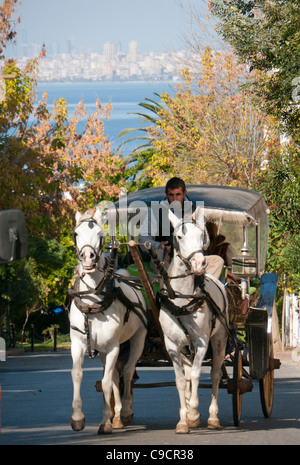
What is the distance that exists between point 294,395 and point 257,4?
8.92 m

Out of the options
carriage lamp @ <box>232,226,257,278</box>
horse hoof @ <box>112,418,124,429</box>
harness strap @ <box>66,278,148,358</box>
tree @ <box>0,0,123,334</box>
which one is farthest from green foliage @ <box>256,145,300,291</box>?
harness strap @ <box>66,278,148,358</box>

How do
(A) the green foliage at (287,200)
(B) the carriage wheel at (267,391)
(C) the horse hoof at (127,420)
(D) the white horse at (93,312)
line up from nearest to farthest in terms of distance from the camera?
1. (D) the white horse at (93,312)
2. (C) the horse hoof at (127,420)
3. (B) the carriage wheel at (267,391)
4. (A) the green foliage at (287,200)

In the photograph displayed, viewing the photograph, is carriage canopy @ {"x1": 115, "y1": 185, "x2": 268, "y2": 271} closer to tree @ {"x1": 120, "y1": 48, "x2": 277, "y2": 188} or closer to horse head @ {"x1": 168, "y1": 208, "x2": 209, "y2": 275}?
horse head @ {"x1": 168, "y1": 208, "x2": 209, "y2": 275}

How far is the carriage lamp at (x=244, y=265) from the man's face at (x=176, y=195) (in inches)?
40.6

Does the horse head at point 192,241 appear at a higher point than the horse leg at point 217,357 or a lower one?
higher

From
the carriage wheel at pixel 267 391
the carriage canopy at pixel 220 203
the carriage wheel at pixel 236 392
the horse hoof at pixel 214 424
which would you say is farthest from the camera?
the carriage wheel at pixel 267 391

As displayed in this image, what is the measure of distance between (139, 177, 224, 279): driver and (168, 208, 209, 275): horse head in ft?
3.07

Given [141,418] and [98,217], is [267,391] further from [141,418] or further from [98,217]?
[98,217]

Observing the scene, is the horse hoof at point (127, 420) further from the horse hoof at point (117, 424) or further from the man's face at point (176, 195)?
the man's face at point (176, 195)

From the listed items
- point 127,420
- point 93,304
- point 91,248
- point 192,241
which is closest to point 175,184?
point 192,241

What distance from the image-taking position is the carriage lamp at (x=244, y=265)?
1273cm

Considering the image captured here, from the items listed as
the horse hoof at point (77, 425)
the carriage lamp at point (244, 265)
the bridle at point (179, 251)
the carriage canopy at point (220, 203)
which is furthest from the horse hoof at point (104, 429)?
the carriage canopy at point (220, 203)

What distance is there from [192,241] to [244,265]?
2.07 metres
